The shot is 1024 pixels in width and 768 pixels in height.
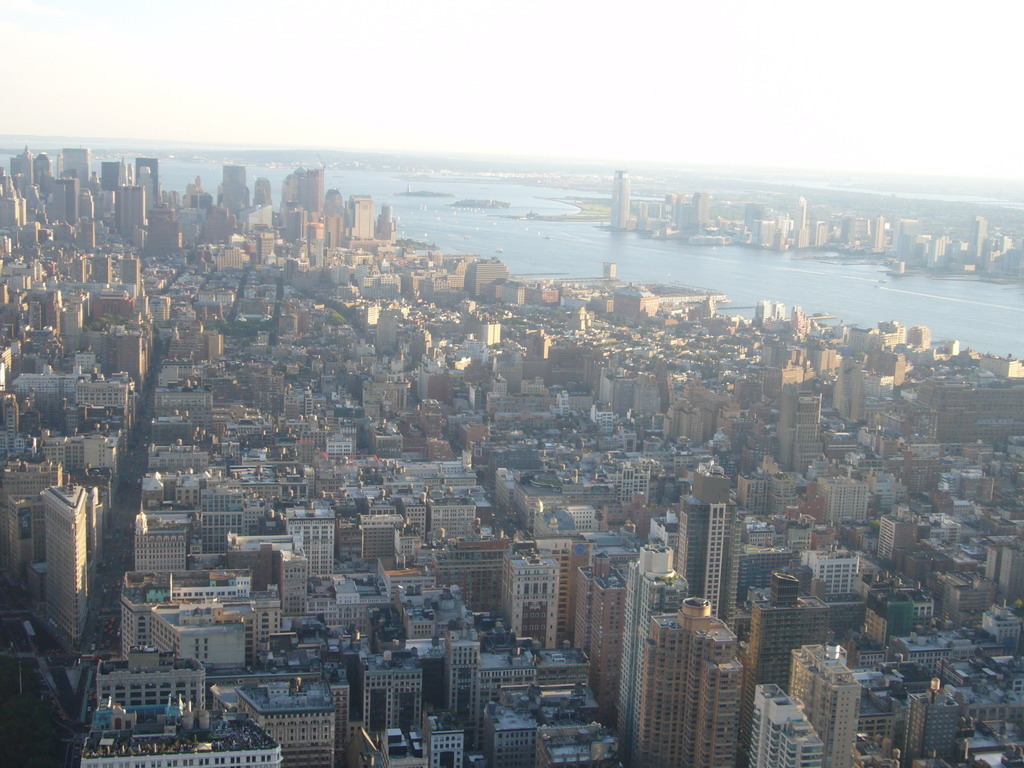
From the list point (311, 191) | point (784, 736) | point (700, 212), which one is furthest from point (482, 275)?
point (784, 736)

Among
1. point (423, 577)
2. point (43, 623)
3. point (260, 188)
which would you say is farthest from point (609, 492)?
point (260, 188)

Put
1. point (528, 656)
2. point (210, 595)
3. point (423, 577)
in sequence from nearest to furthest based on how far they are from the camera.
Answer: point (528, 656) < point (210, 595) < point (423, 577)

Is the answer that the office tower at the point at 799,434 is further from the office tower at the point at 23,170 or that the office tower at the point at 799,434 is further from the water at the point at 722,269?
the office tower at the point at 23,170

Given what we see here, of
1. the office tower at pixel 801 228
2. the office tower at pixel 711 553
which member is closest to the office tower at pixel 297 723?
the office tower at pixel 711 553

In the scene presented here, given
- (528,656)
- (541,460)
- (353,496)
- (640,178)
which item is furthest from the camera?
(640,178)

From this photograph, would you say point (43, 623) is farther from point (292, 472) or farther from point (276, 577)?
point (292, 472)

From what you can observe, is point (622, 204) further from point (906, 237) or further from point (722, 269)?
point (906, 237)
